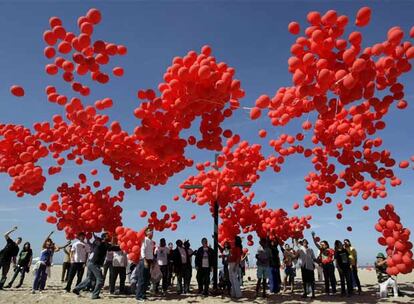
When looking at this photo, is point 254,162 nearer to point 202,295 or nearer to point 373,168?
point 373,168

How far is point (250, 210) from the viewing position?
41.7 feet

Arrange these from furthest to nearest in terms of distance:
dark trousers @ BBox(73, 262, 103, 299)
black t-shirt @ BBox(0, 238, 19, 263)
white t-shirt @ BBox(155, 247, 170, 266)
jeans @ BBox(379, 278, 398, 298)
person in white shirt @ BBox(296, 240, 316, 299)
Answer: black t-shirt @ BBox(0, 238, 19, 263)
white t-shirt @ BBox(155, 247, 170, 266)
person in white shirt @ BBox(296, 240, 316, 299)
jeans @ BBox(379, 278, 398, 298)
dark trousers @ BBox(73, 262, 103, 299)

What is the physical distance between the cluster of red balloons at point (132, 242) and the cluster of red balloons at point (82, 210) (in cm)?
225

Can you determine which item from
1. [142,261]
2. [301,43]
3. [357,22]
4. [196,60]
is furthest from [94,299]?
[357,22]

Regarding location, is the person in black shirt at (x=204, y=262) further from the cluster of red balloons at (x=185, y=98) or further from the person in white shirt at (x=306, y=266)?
the cluster of red balloons at (x=185, y=98)

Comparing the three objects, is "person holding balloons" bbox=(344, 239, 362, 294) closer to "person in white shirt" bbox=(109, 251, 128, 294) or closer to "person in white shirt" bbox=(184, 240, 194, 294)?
"person in white shirt" bbox=(184, 240, 194, 294)

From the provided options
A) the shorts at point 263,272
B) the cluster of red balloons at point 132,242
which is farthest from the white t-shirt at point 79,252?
the shorts at point 263,272

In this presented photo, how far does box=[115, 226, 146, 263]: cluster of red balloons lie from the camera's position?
28.2ft

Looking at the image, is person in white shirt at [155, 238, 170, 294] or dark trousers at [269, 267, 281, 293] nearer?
person in white shirt at [155, 238, 170, 294]

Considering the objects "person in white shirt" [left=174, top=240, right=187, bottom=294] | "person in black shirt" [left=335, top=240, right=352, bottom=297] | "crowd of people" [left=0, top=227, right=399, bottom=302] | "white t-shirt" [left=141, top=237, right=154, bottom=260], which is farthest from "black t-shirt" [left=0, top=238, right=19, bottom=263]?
"person in black shirt" [left=335, top=240, right=352, bottom=297]

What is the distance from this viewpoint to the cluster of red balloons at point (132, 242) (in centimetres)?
860

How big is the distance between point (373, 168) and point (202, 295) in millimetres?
5551

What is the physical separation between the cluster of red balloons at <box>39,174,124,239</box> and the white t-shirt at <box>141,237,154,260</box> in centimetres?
282

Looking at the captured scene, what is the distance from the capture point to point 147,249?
8.47 metres
